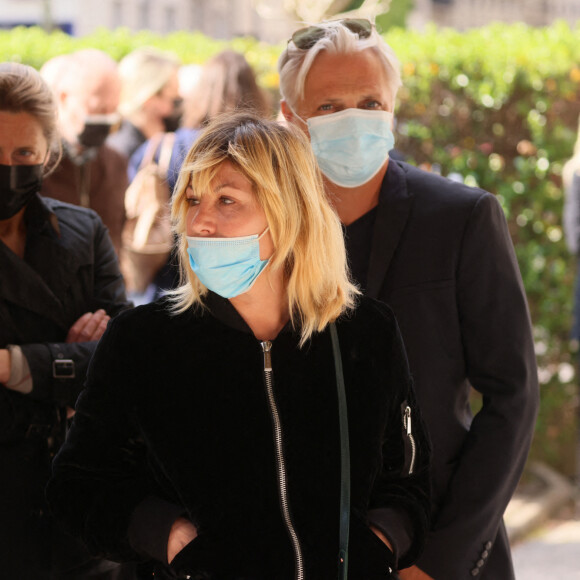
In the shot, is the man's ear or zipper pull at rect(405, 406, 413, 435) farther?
the man's ear

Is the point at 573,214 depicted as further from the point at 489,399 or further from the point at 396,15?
the point at 396,15

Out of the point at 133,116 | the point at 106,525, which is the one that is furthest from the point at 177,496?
the point at 133,116

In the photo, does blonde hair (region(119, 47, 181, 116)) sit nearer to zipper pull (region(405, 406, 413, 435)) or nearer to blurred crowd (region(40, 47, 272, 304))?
blurred crowd (region(40, 47, 272, 304))

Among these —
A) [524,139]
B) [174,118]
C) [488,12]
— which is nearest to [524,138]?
[524,139]

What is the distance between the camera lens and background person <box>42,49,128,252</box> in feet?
17.1

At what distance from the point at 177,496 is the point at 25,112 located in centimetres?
125

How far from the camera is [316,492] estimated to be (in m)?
2.10

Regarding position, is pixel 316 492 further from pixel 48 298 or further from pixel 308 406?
pixel 48 298

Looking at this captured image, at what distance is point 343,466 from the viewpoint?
2121mm

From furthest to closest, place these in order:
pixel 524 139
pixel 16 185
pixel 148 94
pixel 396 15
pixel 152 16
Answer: pixel 152 16
pixel 396 15
pixel 148 94
pixel 524 139
pixel 16 185

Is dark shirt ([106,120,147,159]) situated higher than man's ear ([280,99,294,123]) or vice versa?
man's ear ([280,99,294,123])

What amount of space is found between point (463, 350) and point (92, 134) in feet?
10.8

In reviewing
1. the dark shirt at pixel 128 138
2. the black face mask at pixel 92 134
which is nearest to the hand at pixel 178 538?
the black face mask at pixel 92 134

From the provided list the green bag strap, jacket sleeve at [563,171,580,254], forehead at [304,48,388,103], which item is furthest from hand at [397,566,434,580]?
jacket sleeve at [563,171,580,254]
